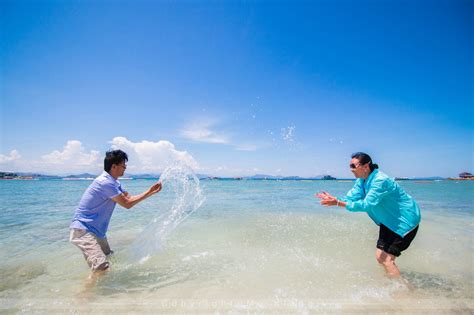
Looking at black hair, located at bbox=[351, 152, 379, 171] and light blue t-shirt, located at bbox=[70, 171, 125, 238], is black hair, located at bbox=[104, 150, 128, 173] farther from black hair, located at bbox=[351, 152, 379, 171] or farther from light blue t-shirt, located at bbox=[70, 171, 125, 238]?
black hair, located at bbox=[351, 152, 379, 171]

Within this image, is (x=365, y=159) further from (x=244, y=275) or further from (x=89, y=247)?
(x=89, y=247)

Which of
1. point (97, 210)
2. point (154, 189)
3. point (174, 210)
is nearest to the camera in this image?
point (97, 210)

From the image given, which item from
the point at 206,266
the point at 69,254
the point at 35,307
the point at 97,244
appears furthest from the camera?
the point at 69,254

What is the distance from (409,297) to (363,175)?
2024mm

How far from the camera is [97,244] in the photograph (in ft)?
13.9

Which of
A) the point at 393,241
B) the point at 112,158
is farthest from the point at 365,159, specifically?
the point at 112,158

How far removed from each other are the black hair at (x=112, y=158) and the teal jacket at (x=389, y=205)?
4130 mm

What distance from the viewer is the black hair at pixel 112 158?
14.2 feet

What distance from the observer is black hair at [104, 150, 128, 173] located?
14.2 ft

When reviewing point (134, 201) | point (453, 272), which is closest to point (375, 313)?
point (453, 272)

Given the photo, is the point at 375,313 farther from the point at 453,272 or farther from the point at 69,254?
the point at 69,254

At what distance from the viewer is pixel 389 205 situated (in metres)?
4.02

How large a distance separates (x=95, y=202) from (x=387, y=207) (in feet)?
16.5

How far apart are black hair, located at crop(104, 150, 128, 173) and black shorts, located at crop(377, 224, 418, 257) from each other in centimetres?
485
